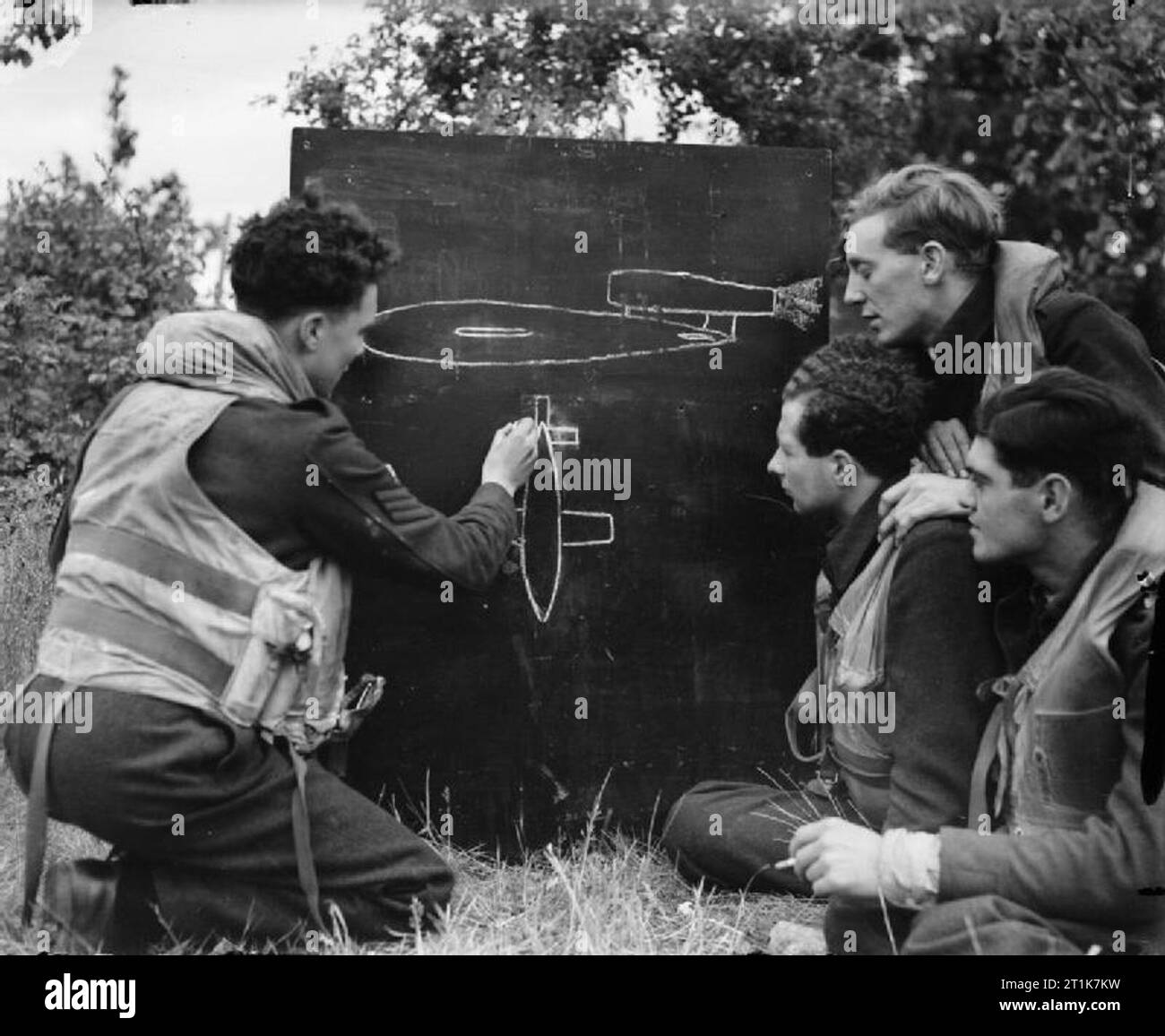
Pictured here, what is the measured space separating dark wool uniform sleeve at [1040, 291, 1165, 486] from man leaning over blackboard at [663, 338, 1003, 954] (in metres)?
0.31

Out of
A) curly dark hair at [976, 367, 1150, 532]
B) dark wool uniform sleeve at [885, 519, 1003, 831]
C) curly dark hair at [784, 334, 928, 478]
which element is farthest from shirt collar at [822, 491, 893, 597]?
curly dark hair at [976, 367, 1150, 532]

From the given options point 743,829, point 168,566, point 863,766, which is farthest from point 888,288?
point 168,566

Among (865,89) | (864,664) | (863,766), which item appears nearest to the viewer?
(864,664)

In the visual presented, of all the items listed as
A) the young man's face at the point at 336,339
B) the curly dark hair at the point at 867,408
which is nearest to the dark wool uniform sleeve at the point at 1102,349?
the curly dark hair at the point at 867,408

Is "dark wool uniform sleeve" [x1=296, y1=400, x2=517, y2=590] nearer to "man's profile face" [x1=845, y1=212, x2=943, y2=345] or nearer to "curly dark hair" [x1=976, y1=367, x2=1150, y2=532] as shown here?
"man's profile face" [x1=845, y1=212, x2=943, y2=345]

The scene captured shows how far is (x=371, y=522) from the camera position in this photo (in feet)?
10.6

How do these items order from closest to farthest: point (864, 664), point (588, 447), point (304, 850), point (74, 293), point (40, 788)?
point (40, 788) < point (304, 850) < point (864, 664) < point (588, 447) < point (74, 293)

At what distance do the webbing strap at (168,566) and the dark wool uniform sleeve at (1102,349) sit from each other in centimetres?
175

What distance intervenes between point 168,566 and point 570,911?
3.79 ft

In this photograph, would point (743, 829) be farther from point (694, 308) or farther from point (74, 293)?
point (74, 293)

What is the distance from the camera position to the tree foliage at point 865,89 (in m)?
6.24

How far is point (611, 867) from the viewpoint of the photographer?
12.1 ft

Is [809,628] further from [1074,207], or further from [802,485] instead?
[1074,207]

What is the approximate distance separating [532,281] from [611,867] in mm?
1412
